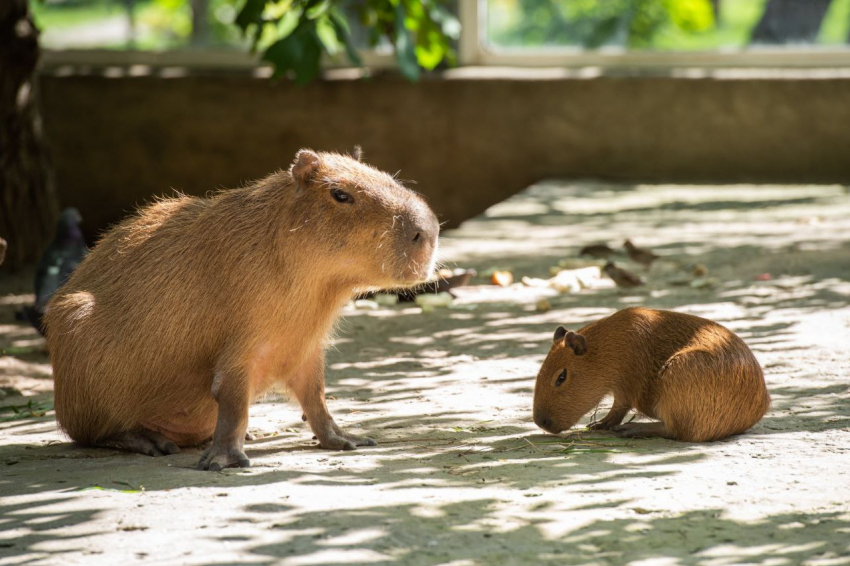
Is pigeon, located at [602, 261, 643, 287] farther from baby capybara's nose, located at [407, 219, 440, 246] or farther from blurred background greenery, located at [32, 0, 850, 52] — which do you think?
blurred background greenery, located at [32, 0, 850, 52]

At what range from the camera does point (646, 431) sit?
13.9 feet

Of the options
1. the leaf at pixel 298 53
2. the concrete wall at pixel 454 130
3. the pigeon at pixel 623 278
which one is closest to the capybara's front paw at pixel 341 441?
the pigeon at pixel 623 278

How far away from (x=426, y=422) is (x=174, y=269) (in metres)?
1.17

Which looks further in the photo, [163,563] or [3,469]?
[3,469]

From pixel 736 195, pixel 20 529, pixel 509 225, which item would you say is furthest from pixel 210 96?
pixel 20 529

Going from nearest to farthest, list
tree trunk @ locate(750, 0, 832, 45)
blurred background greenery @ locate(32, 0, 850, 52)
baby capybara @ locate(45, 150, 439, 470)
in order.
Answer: baby capybara @ locate(45, 150, 439, 470) → tree trunk @ locate(750, 0, 832, 45) → blurred background greenery @ locate(32, 0, 850, 52)

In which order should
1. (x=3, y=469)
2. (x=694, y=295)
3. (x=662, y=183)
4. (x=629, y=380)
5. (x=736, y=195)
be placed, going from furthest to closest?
(x=662, y=183), (x=736, y=195), (x=694, y=295), (x=629, y=380), (x=3, y=469)

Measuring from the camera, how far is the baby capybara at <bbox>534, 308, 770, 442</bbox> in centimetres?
406

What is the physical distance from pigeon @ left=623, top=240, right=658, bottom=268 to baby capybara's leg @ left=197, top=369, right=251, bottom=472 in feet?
13.4

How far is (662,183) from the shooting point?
11.4 meters

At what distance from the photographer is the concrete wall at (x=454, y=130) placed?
11.1 metres

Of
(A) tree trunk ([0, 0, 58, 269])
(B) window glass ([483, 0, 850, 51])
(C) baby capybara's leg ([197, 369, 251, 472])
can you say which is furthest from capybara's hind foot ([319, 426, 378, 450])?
(B) window glass ([483, 0, 850, 51])

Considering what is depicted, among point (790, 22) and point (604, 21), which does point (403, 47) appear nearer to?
point (604, 21)

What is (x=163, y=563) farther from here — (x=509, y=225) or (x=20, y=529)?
(x=509, y=225)
